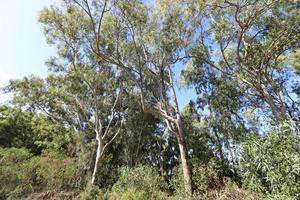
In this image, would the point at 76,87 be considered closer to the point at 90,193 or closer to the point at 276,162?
the point at 90,193

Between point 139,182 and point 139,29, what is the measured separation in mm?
6284

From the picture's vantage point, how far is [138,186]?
11422mm

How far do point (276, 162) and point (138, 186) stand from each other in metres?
6.53

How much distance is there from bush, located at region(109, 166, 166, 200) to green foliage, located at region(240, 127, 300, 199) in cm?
428

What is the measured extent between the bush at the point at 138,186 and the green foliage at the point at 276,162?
4276mm

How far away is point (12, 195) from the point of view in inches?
472

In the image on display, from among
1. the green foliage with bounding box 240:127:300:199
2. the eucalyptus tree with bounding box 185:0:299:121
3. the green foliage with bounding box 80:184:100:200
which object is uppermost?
the eucalyptus tree with bounding box 185:0:299:121

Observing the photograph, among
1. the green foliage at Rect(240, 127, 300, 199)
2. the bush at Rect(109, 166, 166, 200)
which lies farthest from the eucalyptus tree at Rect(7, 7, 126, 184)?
the green foliage at Rect(240, 127, 300, 199)

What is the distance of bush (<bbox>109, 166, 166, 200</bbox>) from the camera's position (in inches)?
395

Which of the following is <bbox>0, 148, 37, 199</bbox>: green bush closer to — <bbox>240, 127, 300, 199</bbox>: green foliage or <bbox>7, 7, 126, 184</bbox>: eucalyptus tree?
<bbox>7, 7, 126, 184</bbox>: eucalyptus tree

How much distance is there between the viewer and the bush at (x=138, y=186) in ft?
32.9

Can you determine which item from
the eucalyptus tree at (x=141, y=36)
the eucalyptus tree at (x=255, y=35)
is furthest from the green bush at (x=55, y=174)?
the eucalyptus tree at (x=255, y=35)

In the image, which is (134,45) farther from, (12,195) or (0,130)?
(0,130)

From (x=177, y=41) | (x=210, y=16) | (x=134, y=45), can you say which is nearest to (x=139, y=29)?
(x=134, y=45)
